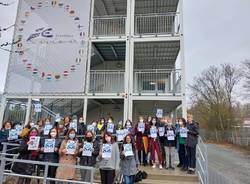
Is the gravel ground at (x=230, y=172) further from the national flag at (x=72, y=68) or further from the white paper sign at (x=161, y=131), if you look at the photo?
the national flag at (x=72, y=68)

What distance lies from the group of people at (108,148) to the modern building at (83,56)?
3.01 metres

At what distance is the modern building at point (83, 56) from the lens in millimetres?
10422

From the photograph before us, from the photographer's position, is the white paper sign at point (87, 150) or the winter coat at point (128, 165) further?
the winter coat at point (128, 165)

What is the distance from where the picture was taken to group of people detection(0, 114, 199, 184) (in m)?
4.80

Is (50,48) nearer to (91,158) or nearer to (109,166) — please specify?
(91,158)

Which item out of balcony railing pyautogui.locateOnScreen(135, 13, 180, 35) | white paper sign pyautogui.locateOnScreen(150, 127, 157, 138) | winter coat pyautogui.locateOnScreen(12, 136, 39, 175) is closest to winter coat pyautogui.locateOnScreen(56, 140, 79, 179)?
winter coat pyautogui.locateOnScreen(12, 136, 39, 175)

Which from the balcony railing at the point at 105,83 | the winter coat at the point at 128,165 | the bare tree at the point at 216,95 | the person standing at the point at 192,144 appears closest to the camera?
the winter coat at the point at 128,165

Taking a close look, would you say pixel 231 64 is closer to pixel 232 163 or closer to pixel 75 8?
pixel 232 163

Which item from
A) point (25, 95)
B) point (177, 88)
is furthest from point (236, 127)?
point (25, 95)

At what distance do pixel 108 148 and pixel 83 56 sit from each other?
7.32 metres

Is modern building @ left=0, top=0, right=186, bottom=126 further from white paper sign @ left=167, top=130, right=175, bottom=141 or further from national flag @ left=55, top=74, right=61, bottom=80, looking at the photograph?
white paper sign @ left=167, top=130, right=175, bottom=141

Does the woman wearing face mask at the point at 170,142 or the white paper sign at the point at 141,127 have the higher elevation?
the white paper sign at the point at 141,127

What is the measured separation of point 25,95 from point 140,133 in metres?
7.16

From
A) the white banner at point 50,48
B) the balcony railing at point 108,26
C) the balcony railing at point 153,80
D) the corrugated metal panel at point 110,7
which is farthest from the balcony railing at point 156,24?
the white banner at point 50,48
